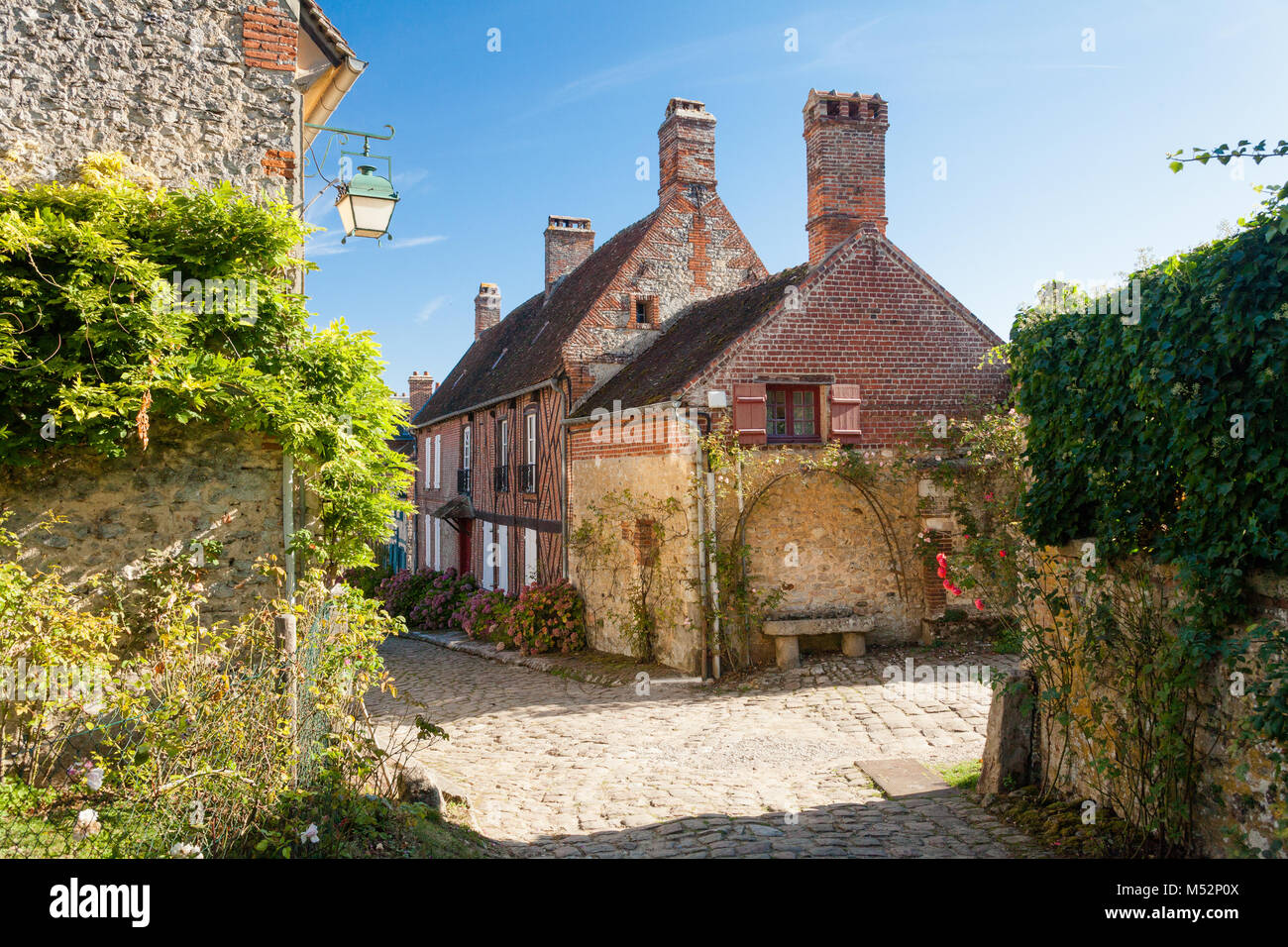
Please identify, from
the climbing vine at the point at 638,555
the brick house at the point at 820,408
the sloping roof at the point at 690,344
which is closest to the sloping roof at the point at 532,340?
the sloping roof at the point at 690,344

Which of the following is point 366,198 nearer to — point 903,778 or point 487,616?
point 903,778

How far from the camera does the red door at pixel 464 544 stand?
21.0m

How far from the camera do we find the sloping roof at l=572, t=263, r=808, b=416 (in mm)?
12391

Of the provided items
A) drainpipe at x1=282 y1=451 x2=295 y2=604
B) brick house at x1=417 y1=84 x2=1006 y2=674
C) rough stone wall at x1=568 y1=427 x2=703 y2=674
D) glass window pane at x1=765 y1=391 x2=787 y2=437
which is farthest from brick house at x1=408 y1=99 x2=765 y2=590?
drainpipe at x1=282 y1=451 x2=295 y2=604

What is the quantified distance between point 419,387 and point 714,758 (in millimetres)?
25958

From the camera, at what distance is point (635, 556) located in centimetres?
1305

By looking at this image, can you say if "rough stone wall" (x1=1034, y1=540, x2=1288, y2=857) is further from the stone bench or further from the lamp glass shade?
the stone bench

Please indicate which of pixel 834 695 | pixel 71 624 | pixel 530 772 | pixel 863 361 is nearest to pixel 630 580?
pixel 834 695

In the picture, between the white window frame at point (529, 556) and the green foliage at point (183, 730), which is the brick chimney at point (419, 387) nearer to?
the white window frame at point (529, 556)

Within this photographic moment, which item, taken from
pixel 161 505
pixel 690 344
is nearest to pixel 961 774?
pixel 161 505

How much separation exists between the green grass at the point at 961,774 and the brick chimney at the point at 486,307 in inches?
907

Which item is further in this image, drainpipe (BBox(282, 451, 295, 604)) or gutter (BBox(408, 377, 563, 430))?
gutter (BBox(408, 377, 563, 430))

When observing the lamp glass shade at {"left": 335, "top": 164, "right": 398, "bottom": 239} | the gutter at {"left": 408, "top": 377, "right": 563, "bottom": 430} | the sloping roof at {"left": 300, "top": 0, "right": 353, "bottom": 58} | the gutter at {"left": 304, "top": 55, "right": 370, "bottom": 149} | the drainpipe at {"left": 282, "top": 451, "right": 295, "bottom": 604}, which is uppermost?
the sloping roof at {"left": 300, "top": 0, "right": 353, "bottom": 58}

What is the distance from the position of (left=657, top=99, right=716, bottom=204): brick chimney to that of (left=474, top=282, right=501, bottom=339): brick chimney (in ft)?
40.8
